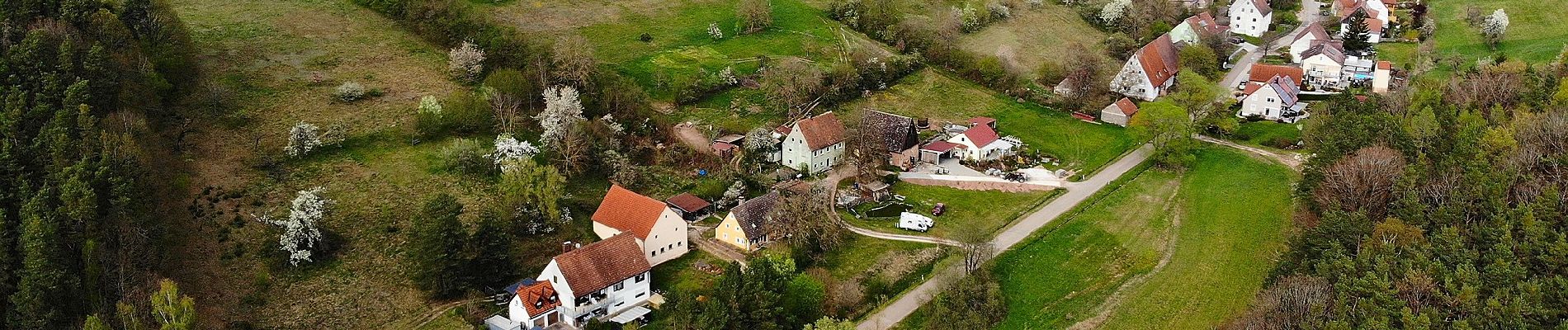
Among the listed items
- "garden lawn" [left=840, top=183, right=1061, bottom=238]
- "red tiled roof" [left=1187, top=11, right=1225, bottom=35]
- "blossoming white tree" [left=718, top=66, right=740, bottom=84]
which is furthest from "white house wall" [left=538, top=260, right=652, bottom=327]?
"red tiled roof" [left=1187, top=11, right=1225, bottom=35]

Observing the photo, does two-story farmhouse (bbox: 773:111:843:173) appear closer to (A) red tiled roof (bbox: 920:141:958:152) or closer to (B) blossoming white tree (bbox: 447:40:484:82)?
(A) red tiled roof (bbox: 920:141:958:152)

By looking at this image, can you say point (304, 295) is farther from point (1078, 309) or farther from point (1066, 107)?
point (1066, 107)

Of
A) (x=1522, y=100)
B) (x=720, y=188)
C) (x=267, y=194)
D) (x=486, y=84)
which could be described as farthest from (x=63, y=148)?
(x=1522, y=100)

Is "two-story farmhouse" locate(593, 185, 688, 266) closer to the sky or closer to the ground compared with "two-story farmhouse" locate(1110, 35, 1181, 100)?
closer to the ground

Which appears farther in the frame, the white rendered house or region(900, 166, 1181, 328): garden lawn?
the white rendered house

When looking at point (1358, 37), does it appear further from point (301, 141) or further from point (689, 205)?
point (301, 141)

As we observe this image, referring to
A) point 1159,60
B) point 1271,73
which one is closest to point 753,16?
point 1159,60

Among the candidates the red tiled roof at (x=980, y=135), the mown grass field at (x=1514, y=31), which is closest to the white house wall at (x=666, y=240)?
the red tiled roof at (x=980, y=135)
